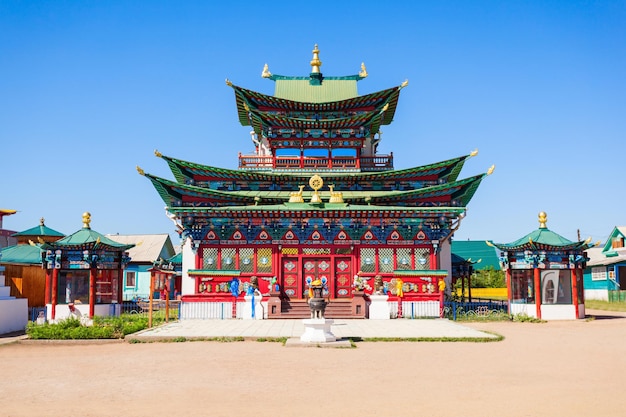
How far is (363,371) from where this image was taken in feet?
47.3

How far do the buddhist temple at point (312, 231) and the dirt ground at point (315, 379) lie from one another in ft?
32.2

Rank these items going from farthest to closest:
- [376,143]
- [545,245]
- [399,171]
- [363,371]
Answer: [376,143]
[399,171]
[545,245]
[363,371]

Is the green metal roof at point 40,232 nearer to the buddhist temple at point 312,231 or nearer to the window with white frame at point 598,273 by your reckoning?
the buddhist temple at point 312,231

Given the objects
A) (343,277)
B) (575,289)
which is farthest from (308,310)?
(575,289)

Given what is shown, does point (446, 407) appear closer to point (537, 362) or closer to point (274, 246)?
point (537, 362)

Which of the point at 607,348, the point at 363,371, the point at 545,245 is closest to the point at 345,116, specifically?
the point at 545,245

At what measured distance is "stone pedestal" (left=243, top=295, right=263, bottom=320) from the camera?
29.2 meters

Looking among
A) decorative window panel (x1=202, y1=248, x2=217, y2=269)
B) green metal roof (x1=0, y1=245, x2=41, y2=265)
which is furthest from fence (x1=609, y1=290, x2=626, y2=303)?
green metal roof (x1=0, y1=245, x2=41, y2=265)

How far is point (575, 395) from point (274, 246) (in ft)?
69.6

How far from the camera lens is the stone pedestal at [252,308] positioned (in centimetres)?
2925

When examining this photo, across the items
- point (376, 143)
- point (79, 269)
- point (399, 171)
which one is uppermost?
point (376, 143)

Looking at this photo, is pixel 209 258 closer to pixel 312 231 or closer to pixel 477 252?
pixel 312 231

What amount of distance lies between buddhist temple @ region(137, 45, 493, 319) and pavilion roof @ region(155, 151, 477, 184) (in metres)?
0.06

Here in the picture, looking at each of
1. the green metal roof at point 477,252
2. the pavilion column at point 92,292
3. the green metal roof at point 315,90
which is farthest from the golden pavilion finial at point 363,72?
the green metal roof at point 477,252
